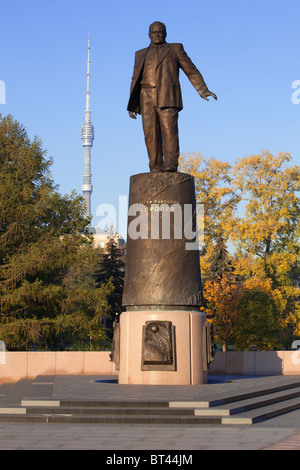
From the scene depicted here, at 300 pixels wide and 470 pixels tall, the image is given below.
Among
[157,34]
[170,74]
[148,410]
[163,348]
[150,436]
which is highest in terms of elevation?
[157,34]

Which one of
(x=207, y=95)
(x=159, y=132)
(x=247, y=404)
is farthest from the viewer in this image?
(x=159, y=132)

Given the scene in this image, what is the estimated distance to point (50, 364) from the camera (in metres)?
21.2

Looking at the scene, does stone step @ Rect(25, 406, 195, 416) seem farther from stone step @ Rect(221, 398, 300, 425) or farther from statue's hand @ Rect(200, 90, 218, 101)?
statue's hand @ Rect(200, 90, 218, 101)

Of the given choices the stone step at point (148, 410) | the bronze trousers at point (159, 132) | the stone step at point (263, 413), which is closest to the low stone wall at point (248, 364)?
the bronze trousers at point (159, 132)

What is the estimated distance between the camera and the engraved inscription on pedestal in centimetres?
1516

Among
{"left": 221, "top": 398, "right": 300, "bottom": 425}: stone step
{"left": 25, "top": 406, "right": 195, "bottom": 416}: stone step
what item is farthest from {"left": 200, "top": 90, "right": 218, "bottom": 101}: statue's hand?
{"left": 25, "top": 406, "right": 195, "bottom": 416}: stone step

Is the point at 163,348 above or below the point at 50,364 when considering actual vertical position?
above

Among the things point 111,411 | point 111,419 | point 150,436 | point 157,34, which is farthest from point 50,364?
point 150,436

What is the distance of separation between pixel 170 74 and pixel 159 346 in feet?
20.5

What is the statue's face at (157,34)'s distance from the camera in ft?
54.6

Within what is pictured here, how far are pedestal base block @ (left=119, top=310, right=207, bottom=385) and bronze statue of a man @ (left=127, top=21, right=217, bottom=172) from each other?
139 inches

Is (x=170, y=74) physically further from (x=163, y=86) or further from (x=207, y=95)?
(x=207, y=95)

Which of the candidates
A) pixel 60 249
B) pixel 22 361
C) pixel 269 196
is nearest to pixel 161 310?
pixel 22 361

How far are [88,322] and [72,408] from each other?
2228cm
